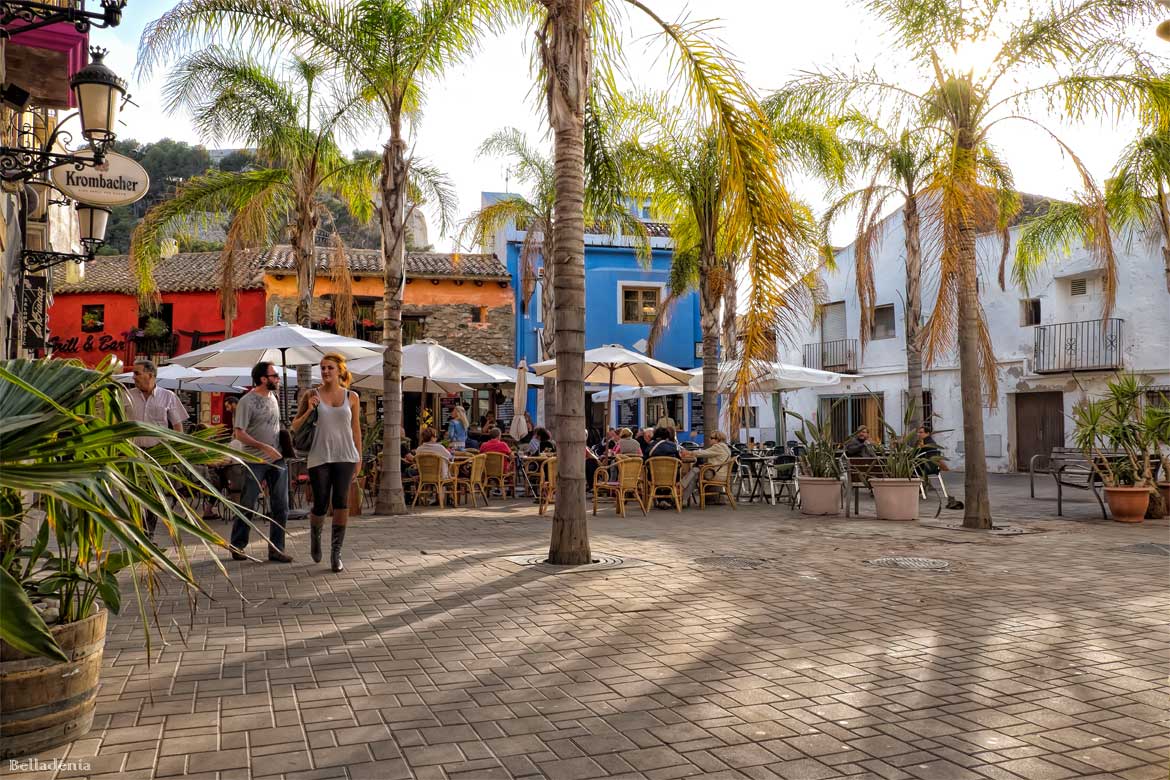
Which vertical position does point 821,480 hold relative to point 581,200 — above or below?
below

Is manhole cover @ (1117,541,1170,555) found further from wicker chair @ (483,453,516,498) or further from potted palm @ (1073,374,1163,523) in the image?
wicker chair @ (483,453,516,498)

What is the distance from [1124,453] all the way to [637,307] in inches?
742

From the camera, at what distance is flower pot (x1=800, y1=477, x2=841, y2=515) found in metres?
12.1

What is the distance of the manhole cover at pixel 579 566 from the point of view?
7.17 m

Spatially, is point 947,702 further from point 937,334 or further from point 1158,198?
point 1158,198

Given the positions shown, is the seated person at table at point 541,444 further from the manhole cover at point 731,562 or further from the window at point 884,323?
the window at point 884,323

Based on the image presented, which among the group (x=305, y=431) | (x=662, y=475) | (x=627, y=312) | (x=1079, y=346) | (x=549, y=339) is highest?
(x=627, y=312)

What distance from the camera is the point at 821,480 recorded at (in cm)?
1217

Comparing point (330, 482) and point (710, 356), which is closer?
point (330, 482)

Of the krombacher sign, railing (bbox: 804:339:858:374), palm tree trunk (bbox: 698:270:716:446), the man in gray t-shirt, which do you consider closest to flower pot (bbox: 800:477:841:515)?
palm tree trunk (bbox: 698:270:716:446)

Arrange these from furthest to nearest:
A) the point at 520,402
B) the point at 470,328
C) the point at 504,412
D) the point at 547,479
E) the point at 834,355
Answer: the point at 834,355 < the point at 470,328 < the point at 504,412 < the point at 520,402 < the point at 547,479

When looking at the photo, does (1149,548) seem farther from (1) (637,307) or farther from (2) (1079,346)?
(1) (637,307)

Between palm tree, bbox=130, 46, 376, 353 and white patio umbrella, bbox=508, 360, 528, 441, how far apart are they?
3.76m

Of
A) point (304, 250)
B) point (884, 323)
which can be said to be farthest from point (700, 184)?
point (884, 323)
